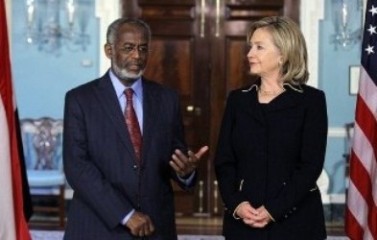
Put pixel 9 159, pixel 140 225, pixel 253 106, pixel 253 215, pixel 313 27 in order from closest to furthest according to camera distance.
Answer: pixel 140 225
pixel 253 215
pixel 253 106
pixel 9 159
pixel 313 27

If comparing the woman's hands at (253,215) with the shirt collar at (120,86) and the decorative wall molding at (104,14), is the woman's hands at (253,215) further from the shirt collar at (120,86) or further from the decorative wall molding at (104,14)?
the decorative wall molding at (104,14)

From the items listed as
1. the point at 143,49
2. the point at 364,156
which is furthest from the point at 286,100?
the point at 364,156

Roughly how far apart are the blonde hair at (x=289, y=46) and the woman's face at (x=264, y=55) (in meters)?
0.02

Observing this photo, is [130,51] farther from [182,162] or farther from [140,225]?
[140,225]

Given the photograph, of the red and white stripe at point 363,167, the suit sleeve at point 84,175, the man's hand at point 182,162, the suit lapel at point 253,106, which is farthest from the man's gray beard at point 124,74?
the red and white stripe at point 363,167

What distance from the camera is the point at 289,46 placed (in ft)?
9.56

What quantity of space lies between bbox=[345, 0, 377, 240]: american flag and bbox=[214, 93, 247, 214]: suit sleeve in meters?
1.09

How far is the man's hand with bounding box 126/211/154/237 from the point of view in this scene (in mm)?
2748

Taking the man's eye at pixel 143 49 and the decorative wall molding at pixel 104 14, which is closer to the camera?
the man's eye at pixel 143 49

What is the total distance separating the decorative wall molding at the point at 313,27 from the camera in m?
7.51

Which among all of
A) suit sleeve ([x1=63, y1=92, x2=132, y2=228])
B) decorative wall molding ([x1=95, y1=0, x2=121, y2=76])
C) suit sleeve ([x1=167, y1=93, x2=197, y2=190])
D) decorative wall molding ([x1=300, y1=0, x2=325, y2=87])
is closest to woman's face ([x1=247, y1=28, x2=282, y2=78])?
suit sleeve ([x1=167, y1=93, x2=197, y2=190])

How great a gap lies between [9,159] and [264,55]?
3.81 ft

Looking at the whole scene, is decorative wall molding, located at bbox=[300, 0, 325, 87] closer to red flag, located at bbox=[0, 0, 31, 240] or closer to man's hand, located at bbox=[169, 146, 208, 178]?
red flag, located at bbox=[0, 0, 31, 240]

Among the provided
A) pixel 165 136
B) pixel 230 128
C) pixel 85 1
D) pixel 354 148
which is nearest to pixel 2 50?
pixel 165 136
